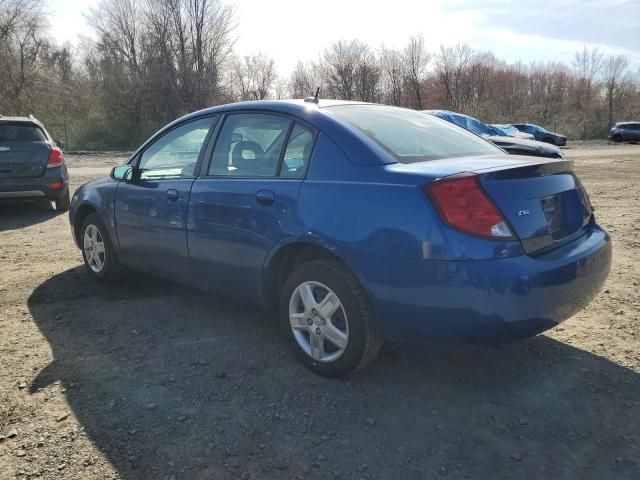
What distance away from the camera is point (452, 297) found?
248cm

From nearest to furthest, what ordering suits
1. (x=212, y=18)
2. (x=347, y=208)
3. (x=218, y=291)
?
(x=347, y=208)
(x=218, y=291)
(x=212, y=18)

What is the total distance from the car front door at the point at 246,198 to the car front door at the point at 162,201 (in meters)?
0.16

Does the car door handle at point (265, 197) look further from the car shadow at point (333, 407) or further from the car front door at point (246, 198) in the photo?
the car shadow at point (333, 407)

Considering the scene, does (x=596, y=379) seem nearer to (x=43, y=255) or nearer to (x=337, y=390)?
(x=337, y=390)

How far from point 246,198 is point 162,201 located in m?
0.97

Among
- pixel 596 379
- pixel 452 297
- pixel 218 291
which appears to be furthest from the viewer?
pixel 218 291

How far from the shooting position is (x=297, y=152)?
3.18 meters

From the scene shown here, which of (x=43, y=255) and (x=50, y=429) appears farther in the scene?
(x=43, y=255)

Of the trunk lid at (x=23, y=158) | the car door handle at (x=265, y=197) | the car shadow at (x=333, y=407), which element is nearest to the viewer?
the car shadow at (x=333, y=407)

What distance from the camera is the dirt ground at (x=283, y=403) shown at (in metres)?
2.32

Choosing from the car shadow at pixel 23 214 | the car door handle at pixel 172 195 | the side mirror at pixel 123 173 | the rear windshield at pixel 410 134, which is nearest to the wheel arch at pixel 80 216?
the side mirror at pixel 123 173

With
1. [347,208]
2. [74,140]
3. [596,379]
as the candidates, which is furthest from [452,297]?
[74,140]

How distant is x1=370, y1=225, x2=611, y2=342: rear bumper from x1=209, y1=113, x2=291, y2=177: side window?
1163 mm

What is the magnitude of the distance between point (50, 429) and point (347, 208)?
1.86 m
